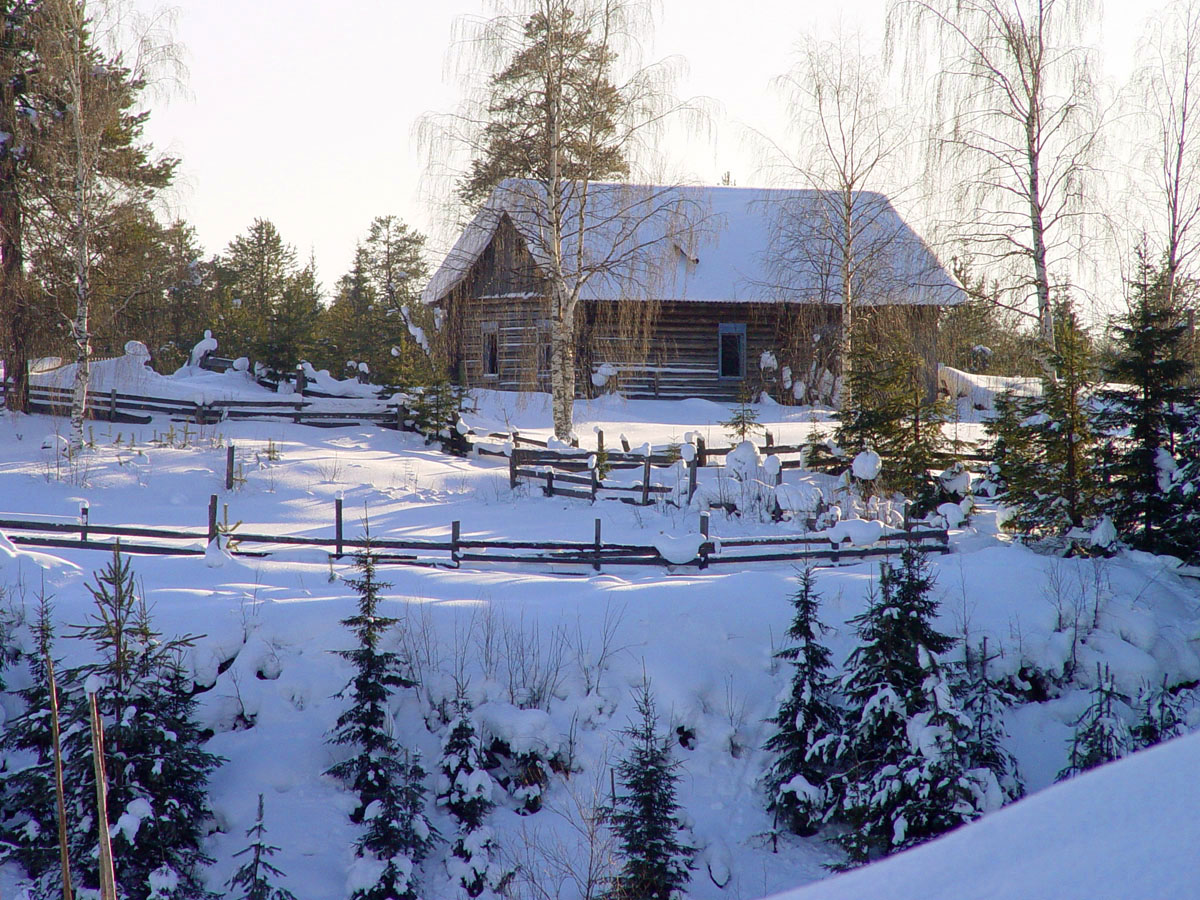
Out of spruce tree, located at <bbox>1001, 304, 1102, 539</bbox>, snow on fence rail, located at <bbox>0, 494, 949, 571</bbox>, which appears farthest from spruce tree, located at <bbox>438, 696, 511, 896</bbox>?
spruce tree, located at <bbox>1001, 304, 1102, 539</bbox>

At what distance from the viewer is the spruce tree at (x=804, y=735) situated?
26.2ft

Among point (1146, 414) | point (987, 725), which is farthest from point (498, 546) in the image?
point (1146, 414)

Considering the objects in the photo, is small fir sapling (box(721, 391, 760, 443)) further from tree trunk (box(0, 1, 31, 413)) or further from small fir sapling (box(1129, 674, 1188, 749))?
tree trunk (box(0, 1, 31, 413))

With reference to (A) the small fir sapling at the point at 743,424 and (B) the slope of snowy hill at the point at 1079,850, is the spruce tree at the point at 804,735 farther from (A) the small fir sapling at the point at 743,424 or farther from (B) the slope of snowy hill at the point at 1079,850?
(A) the small fir sapling at the point at 743,424

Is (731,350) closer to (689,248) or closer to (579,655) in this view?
(689,248)

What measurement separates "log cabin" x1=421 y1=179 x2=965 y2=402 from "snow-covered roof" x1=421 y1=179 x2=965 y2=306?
2.2 inches

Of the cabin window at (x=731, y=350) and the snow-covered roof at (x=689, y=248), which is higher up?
the snow-covered roof at (x=689, y=248)

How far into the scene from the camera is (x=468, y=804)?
25.4 feet

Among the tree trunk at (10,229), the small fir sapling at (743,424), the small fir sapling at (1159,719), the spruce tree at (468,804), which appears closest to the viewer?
the spruce tree at (468,804)

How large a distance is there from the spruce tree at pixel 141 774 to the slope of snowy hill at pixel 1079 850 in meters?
6.36

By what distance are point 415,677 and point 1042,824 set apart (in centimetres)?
739

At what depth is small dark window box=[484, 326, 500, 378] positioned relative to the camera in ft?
91.7

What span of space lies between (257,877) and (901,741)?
545 cm

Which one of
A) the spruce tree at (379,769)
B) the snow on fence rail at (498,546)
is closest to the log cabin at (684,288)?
the snow on fence rail at (498,546)
